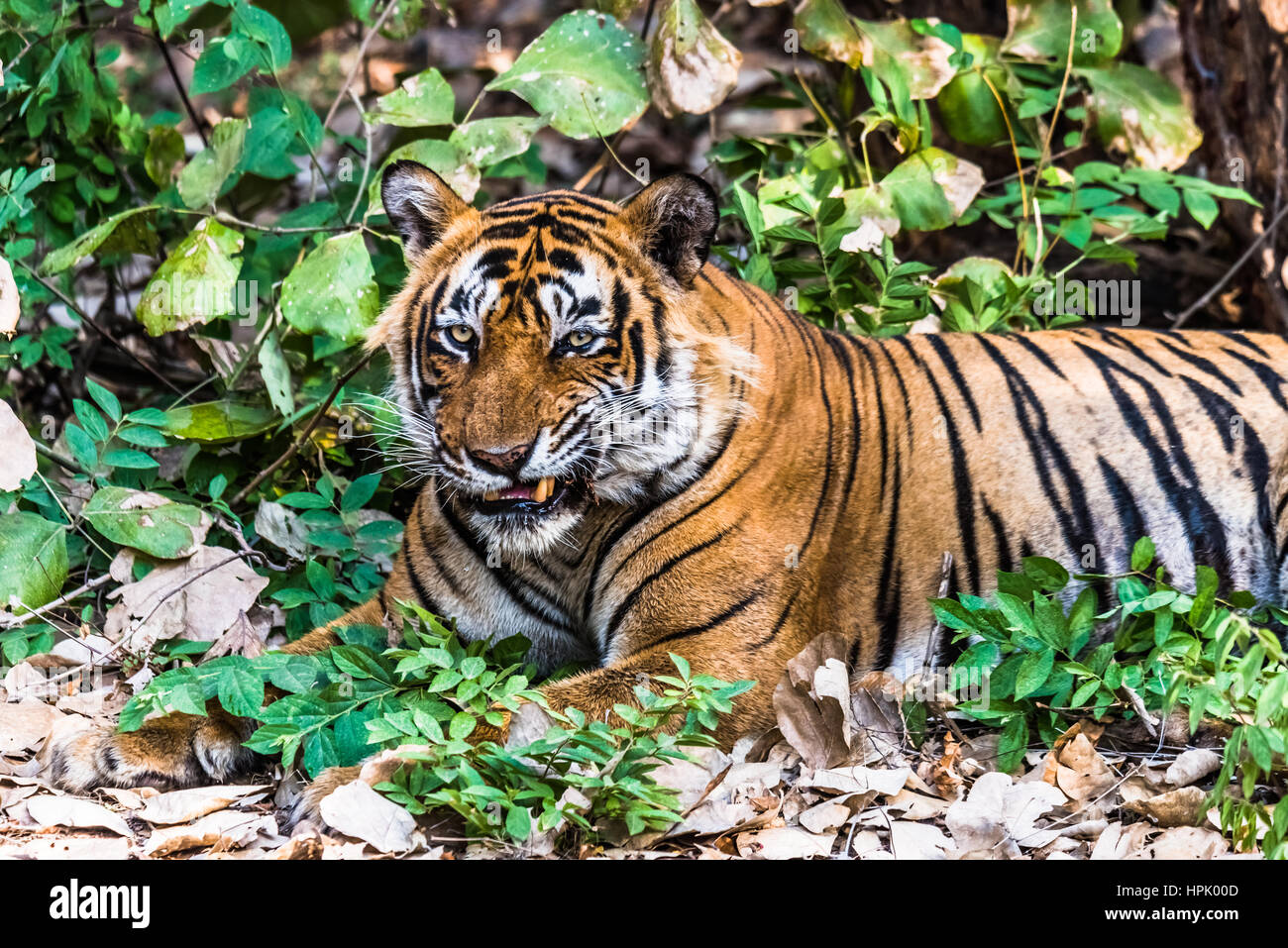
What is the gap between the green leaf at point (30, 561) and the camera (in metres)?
3.52

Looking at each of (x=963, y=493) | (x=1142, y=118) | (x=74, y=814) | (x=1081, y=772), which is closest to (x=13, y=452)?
(x=74, y=814)

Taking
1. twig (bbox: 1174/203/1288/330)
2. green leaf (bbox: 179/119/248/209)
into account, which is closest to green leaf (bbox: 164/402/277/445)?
green leaf (bbox: 179/119/248/209)

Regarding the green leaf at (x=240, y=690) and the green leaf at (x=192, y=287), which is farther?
the green leaf at (x=192, y=287)

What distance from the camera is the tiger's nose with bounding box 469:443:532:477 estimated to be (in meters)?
3.00

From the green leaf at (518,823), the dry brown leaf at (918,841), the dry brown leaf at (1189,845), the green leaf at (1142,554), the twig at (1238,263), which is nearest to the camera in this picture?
the green leaf at (518,823)

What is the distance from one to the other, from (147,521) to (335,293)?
856 millimetres

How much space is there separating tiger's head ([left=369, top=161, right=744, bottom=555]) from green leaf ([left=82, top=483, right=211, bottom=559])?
0.88m

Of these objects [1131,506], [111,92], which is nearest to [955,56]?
[1131,506]

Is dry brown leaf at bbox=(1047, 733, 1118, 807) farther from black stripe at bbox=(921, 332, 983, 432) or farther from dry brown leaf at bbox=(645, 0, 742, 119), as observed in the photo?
dry brown leaf at bbox=(645, 0, 742, 119)

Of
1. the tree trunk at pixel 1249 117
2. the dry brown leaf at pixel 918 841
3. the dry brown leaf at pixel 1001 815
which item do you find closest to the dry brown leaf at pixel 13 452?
the dry brown leaf at pixel 918 841

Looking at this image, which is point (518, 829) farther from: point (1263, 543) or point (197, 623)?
point (1263, 543)

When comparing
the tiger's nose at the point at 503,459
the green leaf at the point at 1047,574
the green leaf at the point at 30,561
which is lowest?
the green leaf at the point at 1047,574

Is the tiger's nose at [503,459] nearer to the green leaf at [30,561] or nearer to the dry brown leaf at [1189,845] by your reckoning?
the green leaf at [30,561]

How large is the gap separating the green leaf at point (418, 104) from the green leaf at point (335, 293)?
44cm
